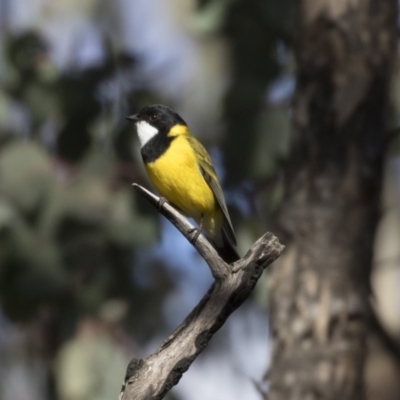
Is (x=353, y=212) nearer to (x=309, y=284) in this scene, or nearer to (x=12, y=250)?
(x=309, y=284)

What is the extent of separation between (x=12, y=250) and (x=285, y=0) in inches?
101

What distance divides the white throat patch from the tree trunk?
123 cm

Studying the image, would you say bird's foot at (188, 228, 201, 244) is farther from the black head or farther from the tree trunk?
the tree trunk

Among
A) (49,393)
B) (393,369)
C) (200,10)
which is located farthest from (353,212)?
(49,393)

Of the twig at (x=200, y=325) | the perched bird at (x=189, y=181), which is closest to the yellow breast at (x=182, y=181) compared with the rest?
the perched bird at (x=189, y=181)

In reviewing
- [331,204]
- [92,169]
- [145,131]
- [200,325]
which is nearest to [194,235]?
[200,325]

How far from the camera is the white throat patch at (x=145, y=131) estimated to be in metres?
5.03

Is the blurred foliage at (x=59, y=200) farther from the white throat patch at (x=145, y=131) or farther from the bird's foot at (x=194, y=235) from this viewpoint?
the bird's foot at (x=194, y=235)

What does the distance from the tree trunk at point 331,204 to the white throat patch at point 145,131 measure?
123 cm

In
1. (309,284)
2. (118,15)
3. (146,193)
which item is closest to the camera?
(146,193)

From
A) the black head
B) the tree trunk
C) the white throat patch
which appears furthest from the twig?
the tree trunk

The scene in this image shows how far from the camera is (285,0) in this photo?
278 inches

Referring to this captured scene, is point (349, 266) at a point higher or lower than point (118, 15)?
lower

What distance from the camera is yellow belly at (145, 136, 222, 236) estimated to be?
4730 mm
